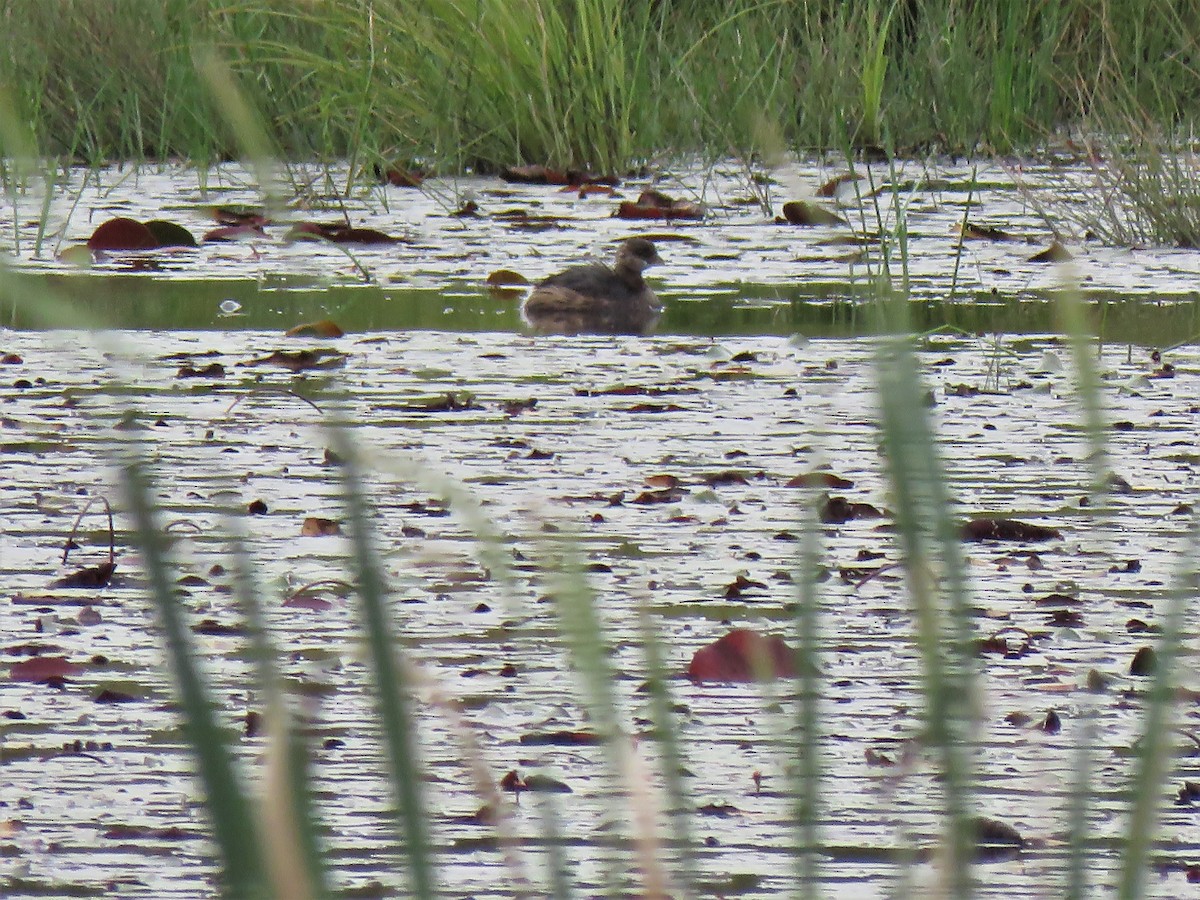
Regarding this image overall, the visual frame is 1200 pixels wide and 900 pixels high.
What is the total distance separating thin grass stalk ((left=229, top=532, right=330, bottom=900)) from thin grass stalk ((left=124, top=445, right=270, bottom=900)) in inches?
0.7

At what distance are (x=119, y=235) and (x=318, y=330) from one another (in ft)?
6.33

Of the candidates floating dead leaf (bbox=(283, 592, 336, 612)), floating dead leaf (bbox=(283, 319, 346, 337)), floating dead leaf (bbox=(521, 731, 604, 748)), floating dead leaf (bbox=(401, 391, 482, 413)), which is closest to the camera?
floating dead leaf (bbox=(521, 731, 604, 748))

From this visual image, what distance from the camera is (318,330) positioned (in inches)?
228

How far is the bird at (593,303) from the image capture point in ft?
19.5

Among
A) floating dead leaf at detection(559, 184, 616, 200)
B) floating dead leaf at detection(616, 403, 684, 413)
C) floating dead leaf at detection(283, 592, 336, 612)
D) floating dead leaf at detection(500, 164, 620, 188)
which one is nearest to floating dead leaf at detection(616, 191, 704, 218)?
floating dead leaf at detection(559, 184, 616, 200)

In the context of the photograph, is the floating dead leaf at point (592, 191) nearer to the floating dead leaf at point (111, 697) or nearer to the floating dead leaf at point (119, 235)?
the floating dead leaf at point (119, 235)

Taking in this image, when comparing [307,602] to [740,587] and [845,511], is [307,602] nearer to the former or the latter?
[740,587]

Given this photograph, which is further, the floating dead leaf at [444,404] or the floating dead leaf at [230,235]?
the floating dead leaf at [230,235]

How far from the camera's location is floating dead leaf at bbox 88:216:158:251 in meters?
7.47

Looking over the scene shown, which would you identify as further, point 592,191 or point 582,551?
point 592,191

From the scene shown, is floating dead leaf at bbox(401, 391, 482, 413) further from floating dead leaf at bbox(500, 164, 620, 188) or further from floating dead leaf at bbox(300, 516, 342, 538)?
floating dead leaf at bbox(500, 164, 620, 188)

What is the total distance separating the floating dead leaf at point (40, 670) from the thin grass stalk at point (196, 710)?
5.82 ft

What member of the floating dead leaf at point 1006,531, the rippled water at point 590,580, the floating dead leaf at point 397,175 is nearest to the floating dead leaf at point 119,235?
the rippled water at point 590,580

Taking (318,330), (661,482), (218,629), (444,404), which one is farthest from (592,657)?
(318,330)
